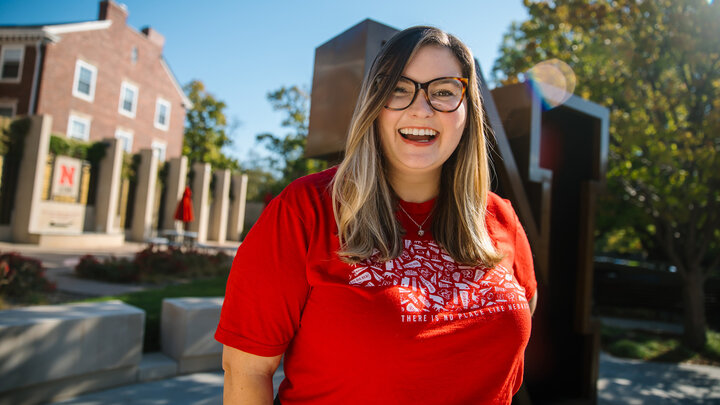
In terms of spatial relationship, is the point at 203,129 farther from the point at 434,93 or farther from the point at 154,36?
the point at 434,93

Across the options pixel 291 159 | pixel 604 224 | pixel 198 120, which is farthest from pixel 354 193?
pixel 198 120

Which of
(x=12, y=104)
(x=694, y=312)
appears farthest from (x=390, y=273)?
(x=12, y=104)

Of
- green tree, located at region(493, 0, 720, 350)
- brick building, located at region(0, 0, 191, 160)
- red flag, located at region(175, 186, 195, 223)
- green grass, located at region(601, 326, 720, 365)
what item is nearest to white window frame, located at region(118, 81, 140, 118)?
brick building, located at region(0, 0, 191, 160)

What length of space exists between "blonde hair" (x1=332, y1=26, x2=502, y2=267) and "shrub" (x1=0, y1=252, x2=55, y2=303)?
729 cm

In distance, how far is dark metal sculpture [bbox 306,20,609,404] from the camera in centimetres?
273

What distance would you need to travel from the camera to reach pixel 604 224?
41.1 ft

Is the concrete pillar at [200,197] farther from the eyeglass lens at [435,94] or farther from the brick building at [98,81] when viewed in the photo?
the eyeglass lens at [435,94]

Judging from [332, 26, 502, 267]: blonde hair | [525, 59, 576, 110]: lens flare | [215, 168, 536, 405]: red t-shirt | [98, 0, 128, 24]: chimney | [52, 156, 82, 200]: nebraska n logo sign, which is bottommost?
[215, 168, 536, 405]: red t-shirt

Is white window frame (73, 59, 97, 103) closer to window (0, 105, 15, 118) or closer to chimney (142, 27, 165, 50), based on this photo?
window (0, 105, 15, 118)

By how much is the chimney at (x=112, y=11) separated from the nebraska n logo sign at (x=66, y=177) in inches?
394

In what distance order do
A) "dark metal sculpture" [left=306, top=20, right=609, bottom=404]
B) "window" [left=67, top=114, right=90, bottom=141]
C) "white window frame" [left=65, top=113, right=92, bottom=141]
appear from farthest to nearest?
1. "window" [left=67, top=114, right=90, bottom=141]
2. "white window frame" [left=65, top=113, right=92, bottom=141]
3. "dark metal sculpture" [left=306, top=20, right=609, bottom=404]

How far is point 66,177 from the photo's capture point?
1830cm

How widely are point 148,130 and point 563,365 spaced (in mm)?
28261

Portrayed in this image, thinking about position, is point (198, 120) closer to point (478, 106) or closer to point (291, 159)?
point (291, 159)
